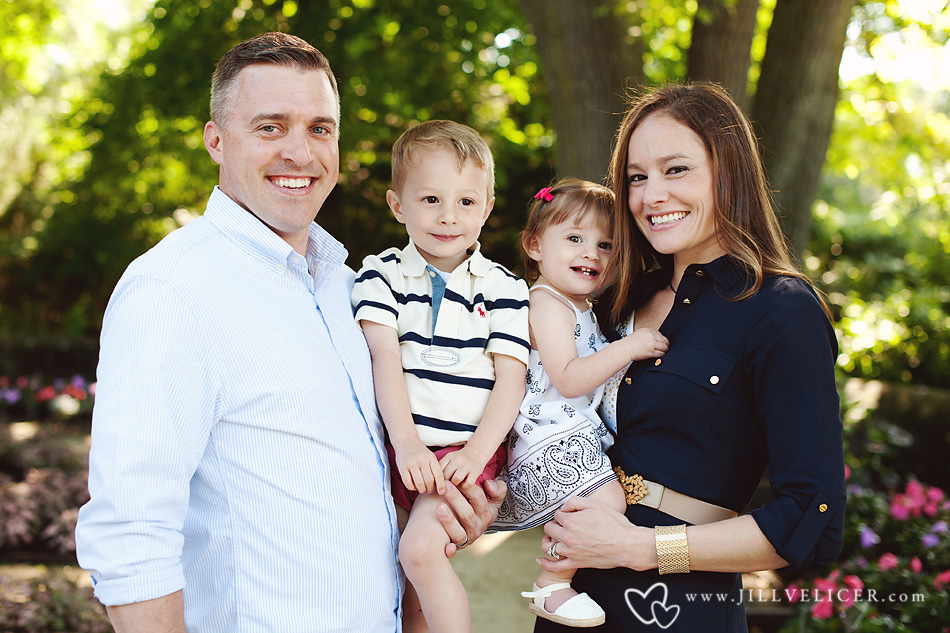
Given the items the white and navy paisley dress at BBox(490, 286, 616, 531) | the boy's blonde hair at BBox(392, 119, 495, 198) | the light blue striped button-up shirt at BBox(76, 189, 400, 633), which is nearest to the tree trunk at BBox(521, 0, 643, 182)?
the boy's blonde hair at BBox(392, 119, 495, 198)

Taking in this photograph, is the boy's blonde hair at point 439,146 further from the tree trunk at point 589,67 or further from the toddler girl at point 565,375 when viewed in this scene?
the tree trunk at point 589,67

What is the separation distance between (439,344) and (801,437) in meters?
0.97

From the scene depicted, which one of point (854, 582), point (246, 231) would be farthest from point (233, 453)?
point (854, 582)

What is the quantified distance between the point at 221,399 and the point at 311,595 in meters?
0.51

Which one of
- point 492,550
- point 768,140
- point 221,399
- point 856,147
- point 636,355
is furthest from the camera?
point 856,147

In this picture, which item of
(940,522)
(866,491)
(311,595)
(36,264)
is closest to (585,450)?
(311,595)

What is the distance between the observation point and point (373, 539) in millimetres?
1863

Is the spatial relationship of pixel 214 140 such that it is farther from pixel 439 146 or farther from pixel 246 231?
pixel 439 146

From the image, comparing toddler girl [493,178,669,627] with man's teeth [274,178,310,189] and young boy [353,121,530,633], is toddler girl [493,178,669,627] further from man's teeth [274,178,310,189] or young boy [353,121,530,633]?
man's teeth [274,178,310,189]

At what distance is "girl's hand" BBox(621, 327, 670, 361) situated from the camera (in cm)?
200

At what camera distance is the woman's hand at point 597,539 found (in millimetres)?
1858

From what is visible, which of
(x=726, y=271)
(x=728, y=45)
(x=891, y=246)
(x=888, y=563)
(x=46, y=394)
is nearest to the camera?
(x=726, y=271)

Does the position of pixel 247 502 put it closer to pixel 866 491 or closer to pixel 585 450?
pixel 585 450

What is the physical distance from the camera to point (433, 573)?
6.39 ft
